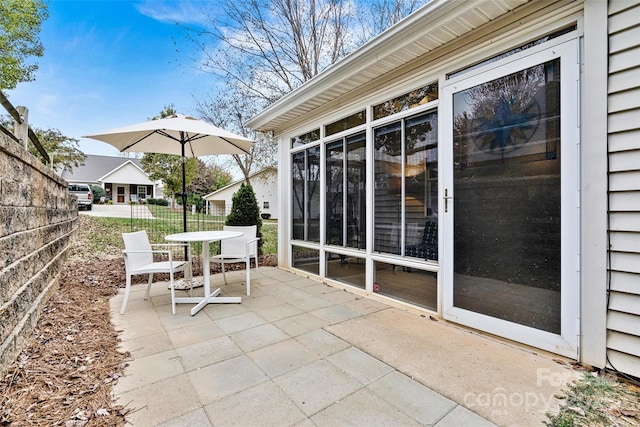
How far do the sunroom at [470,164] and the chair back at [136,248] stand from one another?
8.21 feet

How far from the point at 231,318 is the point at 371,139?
2594 millimetres

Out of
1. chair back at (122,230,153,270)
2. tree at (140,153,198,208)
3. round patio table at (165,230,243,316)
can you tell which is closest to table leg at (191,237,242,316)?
round patio table at (165,230,243,316)

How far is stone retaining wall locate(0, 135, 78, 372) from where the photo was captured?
6.03ft

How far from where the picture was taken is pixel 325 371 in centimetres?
194

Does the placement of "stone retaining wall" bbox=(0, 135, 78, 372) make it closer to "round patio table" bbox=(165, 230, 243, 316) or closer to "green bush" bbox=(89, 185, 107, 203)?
"round patio table" bbox=(165, 230, 243, 316)

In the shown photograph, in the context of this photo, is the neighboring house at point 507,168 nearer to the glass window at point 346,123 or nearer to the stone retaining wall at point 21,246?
the glass window at point 346,123

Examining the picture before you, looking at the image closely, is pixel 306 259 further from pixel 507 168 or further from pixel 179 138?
pixel 507 168

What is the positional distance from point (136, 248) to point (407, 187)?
10.3 feet

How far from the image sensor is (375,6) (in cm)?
802

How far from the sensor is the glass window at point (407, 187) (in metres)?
2.91

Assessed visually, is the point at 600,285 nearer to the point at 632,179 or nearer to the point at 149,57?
the point at 632,179

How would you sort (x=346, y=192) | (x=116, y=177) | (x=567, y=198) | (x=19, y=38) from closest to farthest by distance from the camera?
(x=567, y=198) → (x=346, y=192) → (x=19, y=38) → (x=116, y=177)

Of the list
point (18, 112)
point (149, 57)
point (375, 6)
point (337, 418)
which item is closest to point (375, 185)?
point (337, 418)

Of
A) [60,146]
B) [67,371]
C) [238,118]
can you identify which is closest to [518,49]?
[67,371]
